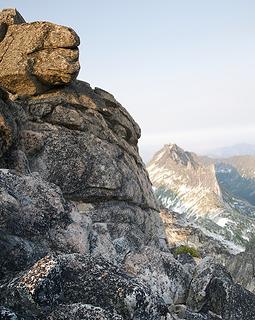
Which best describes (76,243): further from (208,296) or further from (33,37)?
(33,37)

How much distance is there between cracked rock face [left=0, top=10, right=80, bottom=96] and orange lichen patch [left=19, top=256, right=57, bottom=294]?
113 ft

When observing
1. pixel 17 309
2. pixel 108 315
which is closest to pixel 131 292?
pixel 108 315

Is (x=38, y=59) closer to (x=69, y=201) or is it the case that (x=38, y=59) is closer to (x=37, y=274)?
(x=69, y=201)

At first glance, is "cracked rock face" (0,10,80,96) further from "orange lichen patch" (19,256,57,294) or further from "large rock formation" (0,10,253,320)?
"orange lichen patch" (19,256,57,294)

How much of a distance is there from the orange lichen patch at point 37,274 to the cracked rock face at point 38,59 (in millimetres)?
34332

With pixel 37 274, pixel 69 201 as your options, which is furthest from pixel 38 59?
pixel 37 274

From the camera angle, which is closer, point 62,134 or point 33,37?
point 62,134

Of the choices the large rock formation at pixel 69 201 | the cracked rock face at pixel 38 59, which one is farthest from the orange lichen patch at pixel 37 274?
the cracked rock face at pixel 38 59

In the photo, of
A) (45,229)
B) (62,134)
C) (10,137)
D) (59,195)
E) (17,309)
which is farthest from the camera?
(62,134)

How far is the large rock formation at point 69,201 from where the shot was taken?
52.5 feet

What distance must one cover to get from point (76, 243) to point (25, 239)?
347 cm

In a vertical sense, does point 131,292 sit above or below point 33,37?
below

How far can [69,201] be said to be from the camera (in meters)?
27.5

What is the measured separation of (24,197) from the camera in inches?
881
